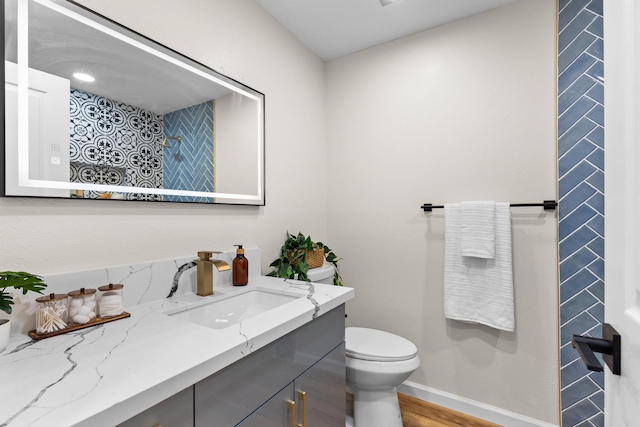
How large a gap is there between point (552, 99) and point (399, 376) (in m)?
1.60

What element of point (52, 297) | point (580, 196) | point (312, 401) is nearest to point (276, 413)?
point (312, 401)

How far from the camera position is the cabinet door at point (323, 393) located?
106 cm

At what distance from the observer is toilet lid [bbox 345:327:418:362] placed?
1557 millimetres

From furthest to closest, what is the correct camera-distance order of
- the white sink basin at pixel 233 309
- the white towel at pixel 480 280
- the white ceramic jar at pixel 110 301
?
1. the white towel at pixel 480 280
2. the white sink basin at pixel 233 309
3. the white ceramic jar at pixel 110 301

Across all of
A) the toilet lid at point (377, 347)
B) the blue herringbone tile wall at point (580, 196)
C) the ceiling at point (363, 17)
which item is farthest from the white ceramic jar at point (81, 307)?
the blue herringbone tile wall at point (580, 196)

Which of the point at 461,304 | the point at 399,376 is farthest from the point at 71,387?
the point at 461,304

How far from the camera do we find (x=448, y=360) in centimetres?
191

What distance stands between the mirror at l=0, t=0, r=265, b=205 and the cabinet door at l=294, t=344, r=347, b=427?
85 centimetres

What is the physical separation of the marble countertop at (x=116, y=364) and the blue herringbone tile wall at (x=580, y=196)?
136 centimetres

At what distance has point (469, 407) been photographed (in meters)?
1.84

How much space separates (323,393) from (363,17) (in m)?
1.96

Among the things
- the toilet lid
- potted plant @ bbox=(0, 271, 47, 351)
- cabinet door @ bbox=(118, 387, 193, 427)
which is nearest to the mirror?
potted plant @ bbox=(0, 271, 47, 351)

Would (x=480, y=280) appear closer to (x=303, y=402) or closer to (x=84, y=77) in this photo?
(x=303, y=402)

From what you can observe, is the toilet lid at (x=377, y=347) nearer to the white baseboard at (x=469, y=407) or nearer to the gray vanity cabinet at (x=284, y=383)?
the gray vanity cabinet at (x=284, y=383)
